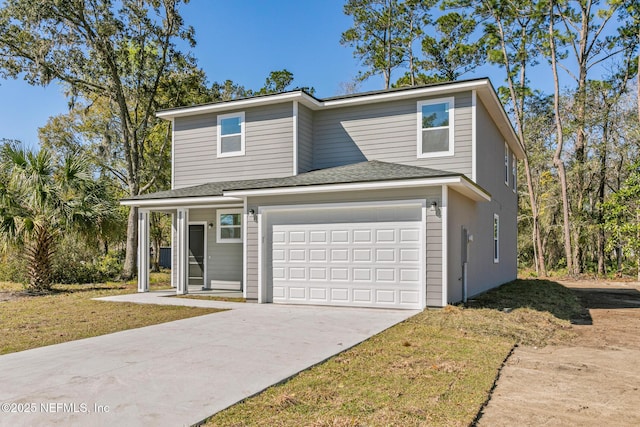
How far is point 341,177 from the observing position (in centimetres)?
1089

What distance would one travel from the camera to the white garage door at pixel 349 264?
10070 mm

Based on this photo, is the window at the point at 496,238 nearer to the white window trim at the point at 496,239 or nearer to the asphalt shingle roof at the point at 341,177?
the white window trim at the point at 496,239

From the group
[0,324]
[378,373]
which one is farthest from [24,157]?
[378,373]

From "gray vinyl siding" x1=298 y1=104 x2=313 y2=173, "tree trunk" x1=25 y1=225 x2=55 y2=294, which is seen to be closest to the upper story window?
"gray vinyl siding" x1=298 y1=104 x2=313 y2=173

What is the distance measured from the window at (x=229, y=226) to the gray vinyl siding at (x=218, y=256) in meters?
0.15

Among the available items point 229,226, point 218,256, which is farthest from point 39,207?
point 229,226

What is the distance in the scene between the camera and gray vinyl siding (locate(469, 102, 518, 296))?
12.6 meters

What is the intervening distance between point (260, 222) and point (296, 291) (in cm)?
186

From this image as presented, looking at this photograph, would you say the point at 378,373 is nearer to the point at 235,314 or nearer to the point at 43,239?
the point at 235,314

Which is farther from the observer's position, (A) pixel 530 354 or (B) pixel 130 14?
(B) pixel 130 14

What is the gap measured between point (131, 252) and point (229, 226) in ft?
25.4

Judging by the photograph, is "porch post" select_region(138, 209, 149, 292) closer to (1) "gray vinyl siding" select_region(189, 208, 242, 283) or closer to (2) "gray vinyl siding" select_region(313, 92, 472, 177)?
(1) "gray vinyl siding" select_region(189, 208, 242, 283)

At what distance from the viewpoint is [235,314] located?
31.6ft

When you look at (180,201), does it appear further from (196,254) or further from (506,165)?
(506,165)
